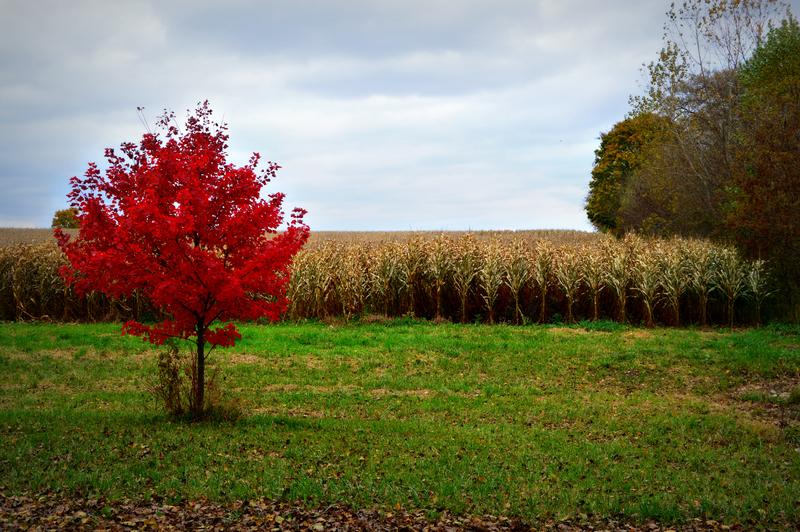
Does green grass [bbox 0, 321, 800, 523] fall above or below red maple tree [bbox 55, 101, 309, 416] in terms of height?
below

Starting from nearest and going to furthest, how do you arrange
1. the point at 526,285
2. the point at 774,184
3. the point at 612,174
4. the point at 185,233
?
the point at 185,233 < the point at 774,184 < the point at 526,285 < the point at 612,174

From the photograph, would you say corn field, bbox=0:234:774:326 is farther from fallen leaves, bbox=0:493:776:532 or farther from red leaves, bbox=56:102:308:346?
fallen leaves, bbox=0:493:776:532

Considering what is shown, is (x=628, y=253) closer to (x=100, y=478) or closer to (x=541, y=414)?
(x=541, y=414)

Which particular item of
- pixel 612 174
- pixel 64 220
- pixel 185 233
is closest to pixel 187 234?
pixel 185 233

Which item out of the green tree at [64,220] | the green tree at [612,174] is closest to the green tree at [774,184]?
→ the green tree at [612,174]

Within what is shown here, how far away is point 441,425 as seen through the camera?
10.5m

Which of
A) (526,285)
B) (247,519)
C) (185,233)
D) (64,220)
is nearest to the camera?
(247,519)

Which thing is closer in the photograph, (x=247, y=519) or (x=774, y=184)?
(x=247, y=519)

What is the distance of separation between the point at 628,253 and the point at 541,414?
39.0 ft

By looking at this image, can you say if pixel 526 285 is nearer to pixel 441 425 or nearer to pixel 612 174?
pixel 441 425

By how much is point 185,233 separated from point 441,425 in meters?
4.82

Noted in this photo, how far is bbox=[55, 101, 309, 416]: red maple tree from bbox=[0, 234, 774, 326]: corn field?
1091 centimetres

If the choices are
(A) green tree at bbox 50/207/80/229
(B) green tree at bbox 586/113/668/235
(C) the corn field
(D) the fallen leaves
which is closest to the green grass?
(D) the fallen leaves

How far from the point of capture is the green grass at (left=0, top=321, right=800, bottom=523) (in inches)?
299
